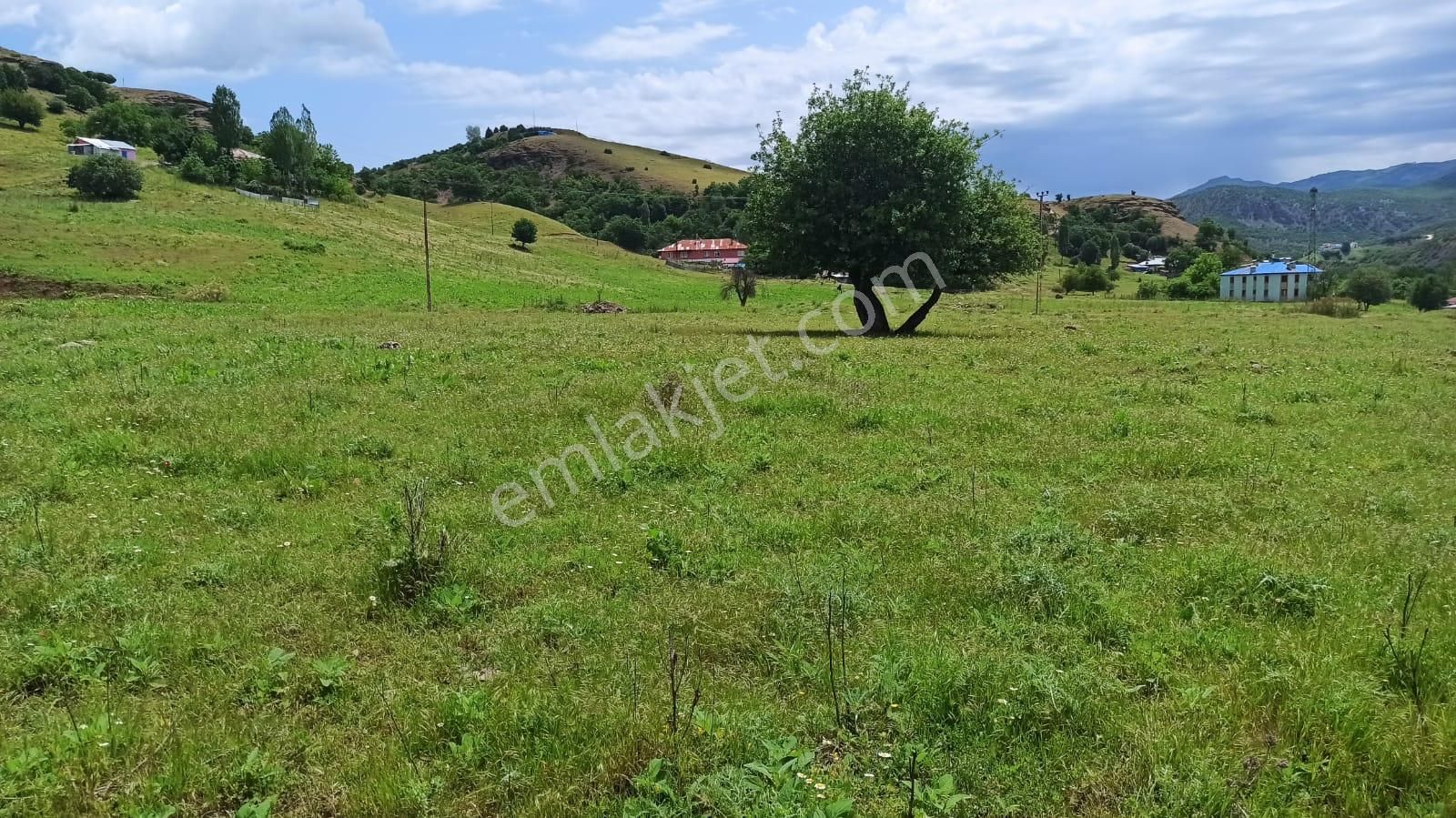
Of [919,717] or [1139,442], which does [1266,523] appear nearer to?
[1139,442]

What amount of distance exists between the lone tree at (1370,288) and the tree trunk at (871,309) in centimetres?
9548

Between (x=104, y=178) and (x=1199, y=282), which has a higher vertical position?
(x=104, y=178)

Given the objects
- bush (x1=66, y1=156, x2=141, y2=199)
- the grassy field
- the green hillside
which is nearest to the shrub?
the green hillside

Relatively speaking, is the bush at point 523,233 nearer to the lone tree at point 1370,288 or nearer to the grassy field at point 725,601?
the grassy field at point 725,601

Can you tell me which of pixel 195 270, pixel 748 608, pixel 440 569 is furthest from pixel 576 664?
pixel 195 270

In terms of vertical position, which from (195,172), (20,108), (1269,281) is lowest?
(1269,281)

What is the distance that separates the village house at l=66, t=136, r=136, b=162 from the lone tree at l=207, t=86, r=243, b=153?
12550mm

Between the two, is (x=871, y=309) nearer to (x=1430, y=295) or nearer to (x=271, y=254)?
(x=271, y=254)

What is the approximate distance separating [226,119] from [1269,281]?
16749cm

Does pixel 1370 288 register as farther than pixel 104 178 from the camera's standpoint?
Yes

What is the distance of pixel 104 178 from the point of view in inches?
2756

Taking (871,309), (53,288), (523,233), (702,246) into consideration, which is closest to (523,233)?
(523,233)

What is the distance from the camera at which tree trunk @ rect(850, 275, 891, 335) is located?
32312 millimetres

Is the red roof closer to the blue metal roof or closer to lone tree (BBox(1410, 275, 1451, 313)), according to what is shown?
the blue metal roof
